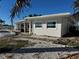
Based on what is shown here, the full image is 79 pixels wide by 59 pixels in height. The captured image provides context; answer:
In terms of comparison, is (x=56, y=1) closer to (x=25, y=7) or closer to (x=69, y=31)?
(x=69, y=31)

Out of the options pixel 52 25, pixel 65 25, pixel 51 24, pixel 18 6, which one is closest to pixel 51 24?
pixel 51 24

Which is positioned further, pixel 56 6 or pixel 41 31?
pixel 56 6

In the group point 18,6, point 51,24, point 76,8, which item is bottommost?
point 51,24

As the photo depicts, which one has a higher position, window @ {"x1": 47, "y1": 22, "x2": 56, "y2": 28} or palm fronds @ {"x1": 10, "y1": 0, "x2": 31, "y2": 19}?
palm fronds @ {"x1": 10, "y1": 0, "x2": 31, "y2": 19}

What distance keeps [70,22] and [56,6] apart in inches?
411

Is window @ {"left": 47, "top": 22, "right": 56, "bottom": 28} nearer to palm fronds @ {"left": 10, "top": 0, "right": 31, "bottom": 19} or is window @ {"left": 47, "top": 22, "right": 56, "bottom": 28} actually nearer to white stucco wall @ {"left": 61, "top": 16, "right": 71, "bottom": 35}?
white stucco wall @ {"left": 61, "top": 16, "right": 71, "bottom": 35}

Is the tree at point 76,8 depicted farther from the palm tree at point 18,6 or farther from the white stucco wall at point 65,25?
the palm tree at point 18,6

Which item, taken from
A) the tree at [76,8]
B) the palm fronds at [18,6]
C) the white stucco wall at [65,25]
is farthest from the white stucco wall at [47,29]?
the palm fronds at [18,6]

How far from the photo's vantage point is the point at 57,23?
25.0 meters

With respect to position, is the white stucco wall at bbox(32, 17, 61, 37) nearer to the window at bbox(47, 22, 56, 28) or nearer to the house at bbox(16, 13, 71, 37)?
the house at bbox(16, 13, 71, 37)

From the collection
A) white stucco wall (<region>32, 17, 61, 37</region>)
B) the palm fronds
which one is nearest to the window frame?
white stucco wall (<region>32, 17, 61, 37</region>)

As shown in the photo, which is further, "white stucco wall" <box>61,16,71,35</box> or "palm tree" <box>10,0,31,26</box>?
"white stucco wall" <box>61,16,71,35</box>

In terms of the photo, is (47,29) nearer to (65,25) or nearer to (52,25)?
(52,25)

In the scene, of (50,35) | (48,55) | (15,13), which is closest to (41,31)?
(50,35)
